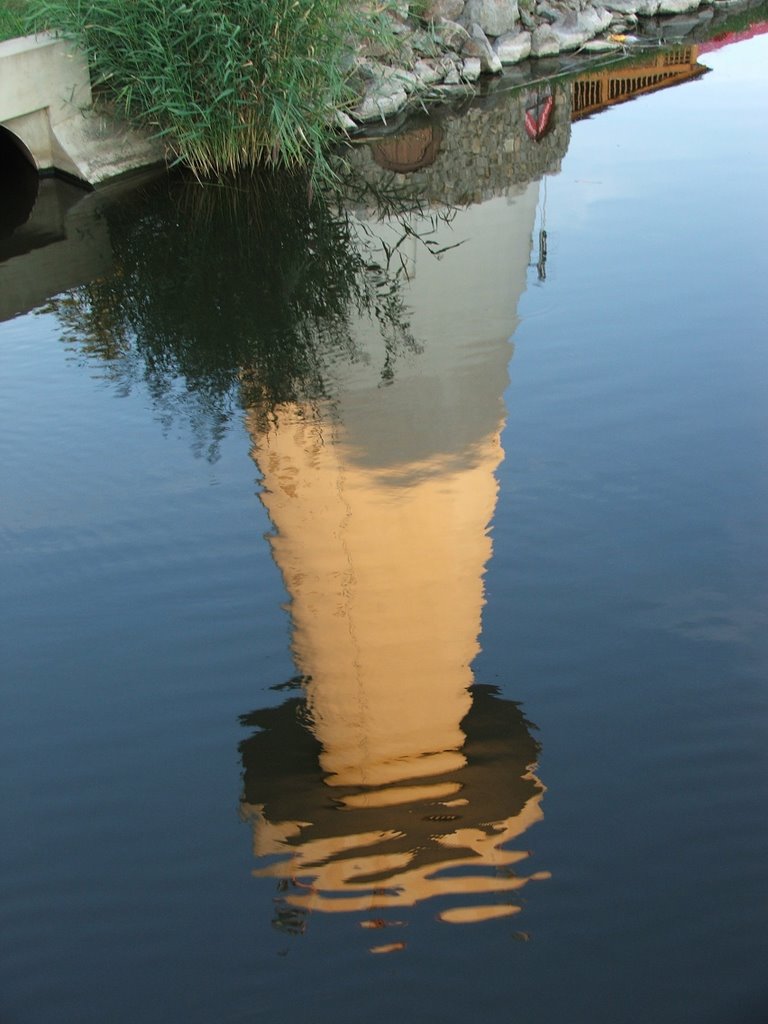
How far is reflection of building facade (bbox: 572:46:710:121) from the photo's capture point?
345 inches

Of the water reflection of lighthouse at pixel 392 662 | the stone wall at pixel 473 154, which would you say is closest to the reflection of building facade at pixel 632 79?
the stone wall at pixel 473 154

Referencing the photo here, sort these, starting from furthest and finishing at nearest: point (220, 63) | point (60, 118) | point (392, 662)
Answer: point (60, 118) → point (220, 63) → point (392, 662)

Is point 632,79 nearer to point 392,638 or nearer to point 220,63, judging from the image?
point 220,63

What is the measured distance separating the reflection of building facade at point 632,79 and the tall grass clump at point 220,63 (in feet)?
7.26

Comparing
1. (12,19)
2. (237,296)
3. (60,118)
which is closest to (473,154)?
(60,118)

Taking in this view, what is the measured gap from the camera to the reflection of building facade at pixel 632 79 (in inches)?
345

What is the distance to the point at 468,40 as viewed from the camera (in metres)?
9.47

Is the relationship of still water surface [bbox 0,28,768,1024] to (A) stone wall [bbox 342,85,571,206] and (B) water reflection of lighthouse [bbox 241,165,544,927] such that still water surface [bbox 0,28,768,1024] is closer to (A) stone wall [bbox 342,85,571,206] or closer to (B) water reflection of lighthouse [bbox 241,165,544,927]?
(B) water reflection of lighthouse [bbox 241,165,544,927]

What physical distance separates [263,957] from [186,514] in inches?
68.9

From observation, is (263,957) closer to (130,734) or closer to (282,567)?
(130,734)

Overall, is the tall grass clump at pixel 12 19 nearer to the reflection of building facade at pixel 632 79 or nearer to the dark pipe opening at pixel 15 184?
the dark pipe opening at pixel 15 184

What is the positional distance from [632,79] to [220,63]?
13.1ft

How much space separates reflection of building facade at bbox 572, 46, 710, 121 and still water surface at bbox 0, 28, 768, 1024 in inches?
131

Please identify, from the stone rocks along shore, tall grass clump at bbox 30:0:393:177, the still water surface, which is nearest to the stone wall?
the stone rocks along shore
